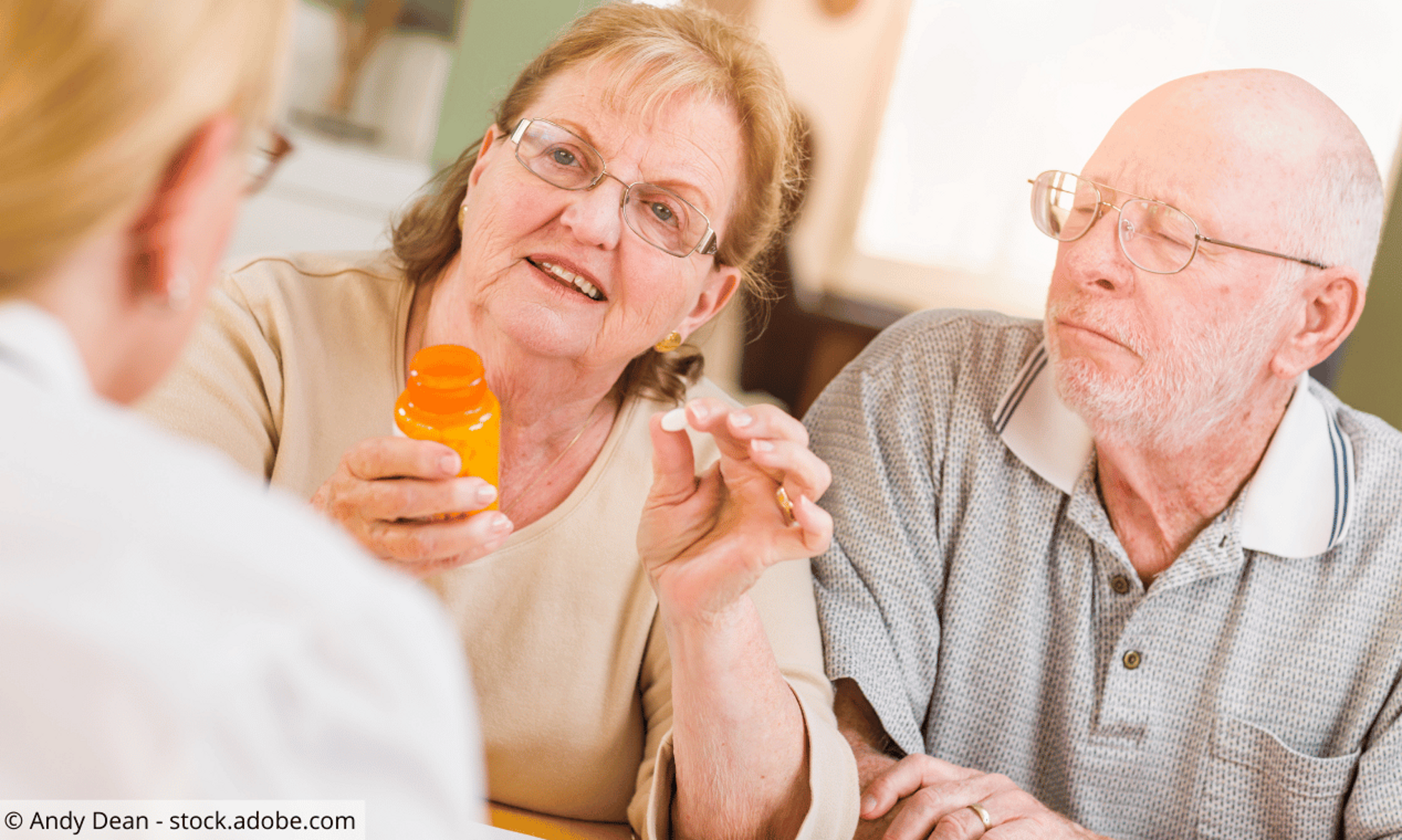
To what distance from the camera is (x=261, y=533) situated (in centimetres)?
49

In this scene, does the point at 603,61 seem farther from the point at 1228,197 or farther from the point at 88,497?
the point at 88,497

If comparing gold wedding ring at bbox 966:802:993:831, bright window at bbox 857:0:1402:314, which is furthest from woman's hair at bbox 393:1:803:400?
bright window at bbox 857:0:1402:314


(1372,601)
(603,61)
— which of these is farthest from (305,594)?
(1372,601)

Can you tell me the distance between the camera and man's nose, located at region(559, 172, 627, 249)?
1258 mm

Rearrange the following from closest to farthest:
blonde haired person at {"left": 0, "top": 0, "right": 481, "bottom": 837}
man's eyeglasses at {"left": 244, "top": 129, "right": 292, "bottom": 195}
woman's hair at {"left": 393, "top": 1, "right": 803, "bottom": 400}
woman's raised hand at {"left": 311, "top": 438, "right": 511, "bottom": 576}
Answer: blonde haired person at {"left": 0, "top": 0, "right": 481, "bottom": 837} < man's eyeglasses at {"left": 244, "top": 129, "right": 292, "bottom": 195} < woman's raised hand at {"left": 311, "top": 438, "right": 511, "bottom": 576} < woman's hair at {"left": 393, "top": 1, "right": 803, "bottom": 400}

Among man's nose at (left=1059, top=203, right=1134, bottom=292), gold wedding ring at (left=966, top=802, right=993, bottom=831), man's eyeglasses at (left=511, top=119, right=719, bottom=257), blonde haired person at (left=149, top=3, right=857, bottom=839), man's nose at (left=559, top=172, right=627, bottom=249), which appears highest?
man's nose at (left=1059, top=203, right=1134, bottom=292)

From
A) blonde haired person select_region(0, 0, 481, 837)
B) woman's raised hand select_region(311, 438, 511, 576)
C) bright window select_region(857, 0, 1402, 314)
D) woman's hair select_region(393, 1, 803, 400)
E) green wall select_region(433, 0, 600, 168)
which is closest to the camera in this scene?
blonde haired person select_region(0, 0, 481, 837)

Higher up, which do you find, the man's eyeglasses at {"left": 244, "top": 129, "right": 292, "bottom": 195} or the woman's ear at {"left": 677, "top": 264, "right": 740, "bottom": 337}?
the man's eyeglasses at {"left": 244, "top": 129, "right": 292, "bottom": 195}

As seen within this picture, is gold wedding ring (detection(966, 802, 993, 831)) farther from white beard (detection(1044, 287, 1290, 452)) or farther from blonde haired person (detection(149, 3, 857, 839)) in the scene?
white beard (detection(1044, 287, 1290, 452))

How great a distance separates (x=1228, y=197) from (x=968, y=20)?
321cm

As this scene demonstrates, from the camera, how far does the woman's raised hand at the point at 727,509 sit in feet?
3.41

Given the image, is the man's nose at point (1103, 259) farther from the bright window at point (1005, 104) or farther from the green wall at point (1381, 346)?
the bright window at point (1005, 104)

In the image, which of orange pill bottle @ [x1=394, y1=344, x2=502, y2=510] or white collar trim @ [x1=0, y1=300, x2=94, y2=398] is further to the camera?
orange pill bottle @ [x1=394, y1=344, x2=502, y2=510]

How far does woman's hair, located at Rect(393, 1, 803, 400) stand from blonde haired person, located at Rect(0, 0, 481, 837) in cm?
82
